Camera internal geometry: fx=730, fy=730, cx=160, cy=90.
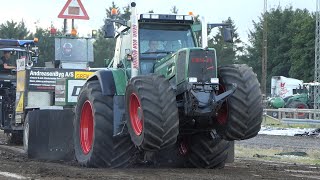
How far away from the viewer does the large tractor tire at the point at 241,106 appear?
11648 millimetres

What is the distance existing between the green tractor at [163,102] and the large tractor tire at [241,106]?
2cm

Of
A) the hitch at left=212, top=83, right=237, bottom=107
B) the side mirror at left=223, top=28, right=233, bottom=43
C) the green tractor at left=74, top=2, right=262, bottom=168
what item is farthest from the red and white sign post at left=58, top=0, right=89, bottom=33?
the hitch at left=212, top=83, right=237, bottom=107

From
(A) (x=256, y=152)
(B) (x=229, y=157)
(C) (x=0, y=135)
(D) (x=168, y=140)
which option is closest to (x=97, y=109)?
(D) (x=168, y=140)

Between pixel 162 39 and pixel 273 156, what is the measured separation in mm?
6190

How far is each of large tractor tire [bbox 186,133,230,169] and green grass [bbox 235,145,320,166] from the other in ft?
10.6

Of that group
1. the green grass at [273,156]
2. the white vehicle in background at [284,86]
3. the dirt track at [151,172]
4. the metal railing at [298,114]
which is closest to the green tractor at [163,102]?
the dirt track at [151,172]

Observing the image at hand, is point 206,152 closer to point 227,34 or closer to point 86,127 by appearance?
point 227,34

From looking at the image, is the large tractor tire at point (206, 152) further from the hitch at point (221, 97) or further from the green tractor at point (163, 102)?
the hitch at point (221, 97)

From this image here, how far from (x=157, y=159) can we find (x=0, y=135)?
44.7 feet

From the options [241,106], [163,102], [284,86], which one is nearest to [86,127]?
[163,102]

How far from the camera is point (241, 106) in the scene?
38.2ft

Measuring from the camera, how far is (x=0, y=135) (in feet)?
84.2

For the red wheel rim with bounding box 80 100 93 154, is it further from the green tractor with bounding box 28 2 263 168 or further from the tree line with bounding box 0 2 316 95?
the tree line with bounding box 0 2 316 95

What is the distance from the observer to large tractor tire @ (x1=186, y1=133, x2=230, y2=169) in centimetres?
1309
